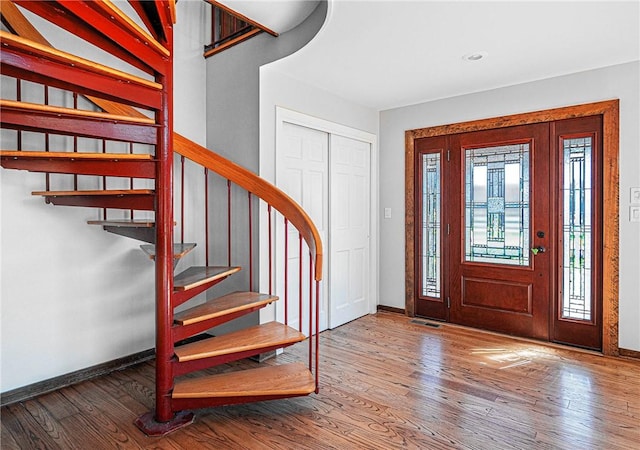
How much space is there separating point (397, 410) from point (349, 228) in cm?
209

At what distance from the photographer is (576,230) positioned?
11.2ft

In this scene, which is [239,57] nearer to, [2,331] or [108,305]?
[108,305]

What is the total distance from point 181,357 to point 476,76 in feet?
10.5

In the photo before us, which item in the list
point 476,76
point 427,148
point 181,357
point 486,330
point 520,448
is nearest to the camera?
point 520,448

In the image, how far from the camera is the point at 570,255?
3445mm

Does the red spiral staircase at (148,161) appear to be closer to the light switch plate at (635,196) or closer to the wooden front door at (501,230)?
the wooden front door at (501,230)

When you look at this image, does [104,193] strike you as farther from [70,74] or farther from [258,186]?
[258,186]

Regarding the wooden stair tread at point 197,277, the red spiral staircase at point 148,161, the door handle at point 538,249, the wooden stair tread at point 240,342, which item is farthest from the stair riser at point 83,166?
the door handle at point 538,249

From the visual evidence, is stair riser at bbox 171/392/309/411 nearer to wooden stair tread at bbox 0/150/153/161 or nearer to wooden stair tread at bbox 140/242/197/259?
wooden stair tread at bbox 140/242/197/259

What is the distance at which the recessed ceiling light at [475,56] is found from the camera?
2939mm

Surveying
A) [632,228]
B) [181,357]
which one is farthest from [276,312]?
[632,228]

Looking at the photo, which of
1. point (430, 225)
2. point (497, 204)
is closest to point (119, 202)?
point (430, 225)

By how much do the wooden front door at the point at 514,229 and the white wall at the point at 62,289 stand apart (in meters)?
2.72

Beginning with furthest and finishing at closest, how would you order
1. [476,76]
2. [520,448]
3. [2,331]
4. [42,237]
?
[476,76], [42,237], [2,331], [520,448]
